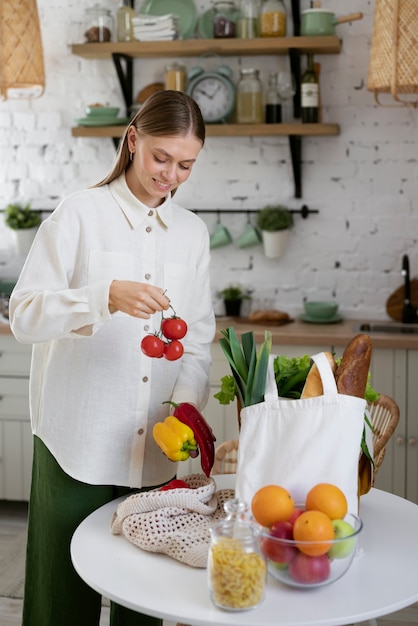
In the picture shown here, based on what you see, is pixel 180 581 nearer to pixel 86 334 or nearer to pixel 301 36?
pixel 86 334

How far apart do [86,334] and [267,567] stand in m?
0.68

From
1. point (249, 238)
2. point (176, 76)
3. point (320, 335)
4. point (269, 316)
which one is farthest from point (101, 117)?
point (320, 335)

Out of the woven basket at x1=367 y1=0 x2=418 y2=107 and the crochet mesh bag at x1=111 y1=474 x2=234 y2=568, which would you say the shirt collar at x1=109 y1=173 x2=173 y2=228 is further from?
the woven basket at x1=367 y1=0 x2=418 y2=107

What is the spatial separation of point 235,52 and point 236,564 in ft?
10.4

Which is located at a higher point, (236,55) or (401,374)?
(236,55)

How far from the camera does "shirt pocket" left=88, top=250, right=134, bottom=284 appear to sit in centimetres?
212

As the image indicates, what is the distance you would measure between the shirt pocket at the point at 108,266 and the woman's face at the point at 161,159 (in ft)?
0.56

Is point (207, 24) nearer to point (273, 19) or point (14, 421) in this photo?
point (273, 19)

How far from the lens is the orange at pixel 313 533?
4.80 feet

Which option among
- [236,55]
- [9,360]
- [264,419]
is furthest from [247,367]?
[236,55]

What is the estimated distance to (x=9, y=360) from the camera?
408cm

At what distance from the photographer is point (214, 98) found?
414cm

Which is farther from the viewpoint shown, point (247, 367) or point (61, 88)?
point (61, 88)

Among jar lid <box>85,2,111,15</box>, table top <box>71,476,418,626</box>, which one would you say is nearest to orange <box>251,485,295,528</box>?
table top <box>71,476,418,626</box>
